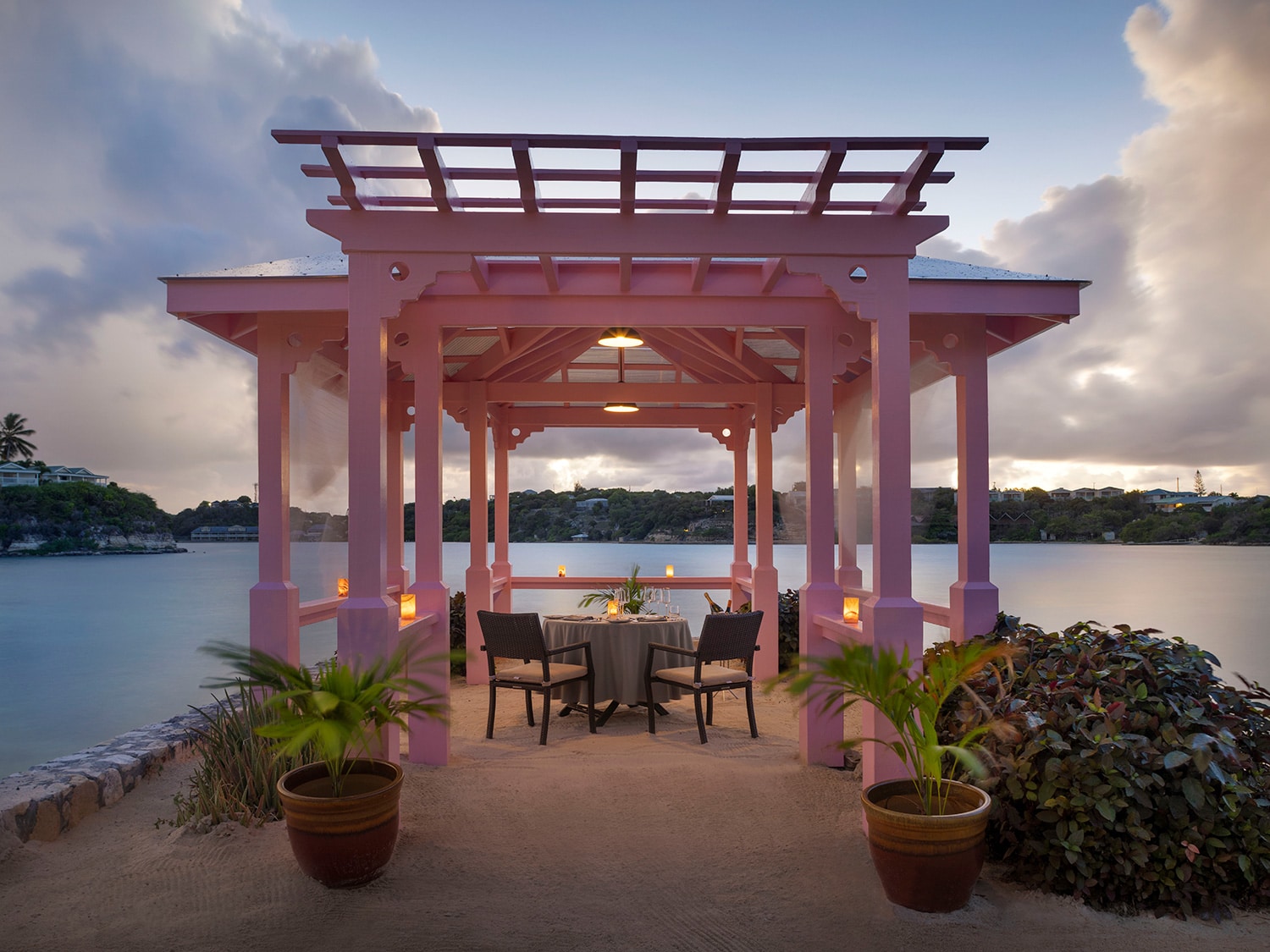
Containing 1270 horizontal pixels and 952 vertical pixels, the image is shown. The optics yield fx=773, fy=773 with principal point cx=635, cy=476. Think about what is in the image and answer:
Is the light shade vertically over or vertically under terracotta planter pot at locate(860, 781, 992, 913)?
over

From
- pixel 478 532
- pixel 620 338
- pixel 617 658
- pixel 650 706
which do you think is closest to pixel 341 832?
pixel 650 706

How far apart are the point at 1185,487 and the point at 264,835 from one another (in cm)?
1525

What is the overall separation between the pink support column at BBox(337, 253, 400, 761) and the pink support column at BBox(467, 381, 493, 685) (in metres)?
3.58

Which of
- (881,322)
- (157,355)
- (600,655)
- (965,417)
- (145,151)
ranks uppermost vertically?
(145,151)

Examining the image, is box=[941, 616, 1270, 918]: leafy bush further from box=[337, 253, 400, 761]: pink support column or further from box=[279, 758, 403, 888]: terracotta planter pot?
box=[337, 253, 400, 761]: pink support column

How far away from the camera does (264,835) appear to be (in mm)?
3500

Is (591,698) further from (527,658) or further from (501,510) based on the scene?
(501,510)

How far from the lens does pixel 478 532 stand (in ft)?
26.6

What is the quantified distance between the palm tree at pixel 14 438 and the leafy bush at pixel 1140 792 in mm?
44300

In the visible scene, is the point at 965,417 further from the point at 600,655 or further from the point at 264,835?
the point at 264,835

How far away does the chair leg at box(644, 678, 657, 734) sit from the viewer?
232 inches

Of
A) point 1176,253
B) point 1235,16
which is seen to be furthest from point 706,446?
point 1235,16

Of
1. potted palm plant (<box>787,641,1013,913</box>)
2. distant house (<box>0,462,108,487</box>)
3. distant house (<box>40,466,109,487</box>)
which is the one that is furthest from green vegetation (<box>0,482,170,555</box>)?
potted palm plant (<box>787,641,1013,913</box>)

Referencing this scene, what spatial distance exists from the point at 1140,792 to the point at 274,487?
15.9 ft
